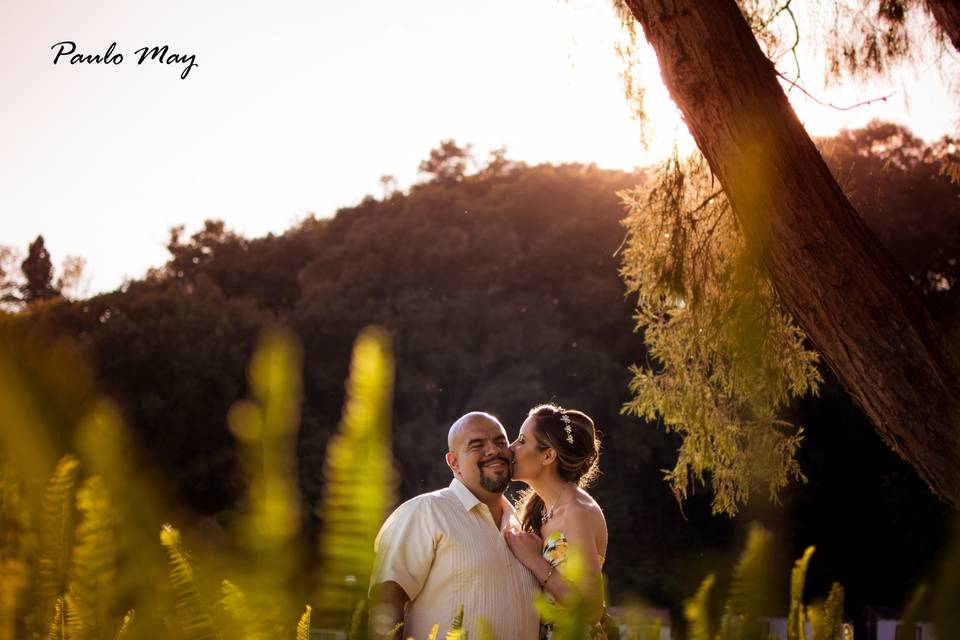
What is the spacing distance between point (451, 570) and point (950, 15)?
A: 134 inches

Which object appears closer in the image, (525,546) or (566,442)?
(525,546)

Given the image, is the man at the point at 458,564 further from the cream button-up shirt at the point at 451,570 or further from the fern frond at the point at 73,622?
the fern frond at the point at 73,622

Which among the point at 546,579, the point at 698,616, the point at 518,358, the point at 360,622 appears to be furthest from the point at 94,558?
the point at 518,358

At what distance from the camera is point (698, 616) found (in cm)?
67

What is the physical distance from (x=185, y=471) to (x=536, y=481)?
15388 mm

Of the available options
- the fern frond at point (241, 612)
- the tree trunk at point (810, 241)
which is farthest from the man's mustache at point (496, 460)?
the fern frond at point (241, 612)

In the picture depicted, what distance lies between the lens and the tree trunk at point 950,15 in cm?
512

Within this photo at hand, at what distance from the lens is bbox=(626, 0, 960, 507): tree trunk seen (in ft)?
14.7

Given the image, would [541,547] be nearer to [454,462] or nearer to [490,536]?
[490,536]

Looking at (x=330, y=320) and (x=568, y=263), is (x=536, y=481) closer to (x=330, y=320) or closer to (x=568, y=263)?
(x=330, y=320)

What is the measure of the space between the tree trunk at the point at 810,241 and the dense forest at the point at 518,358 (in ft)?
45.2

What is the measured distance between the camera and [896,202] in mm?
20078

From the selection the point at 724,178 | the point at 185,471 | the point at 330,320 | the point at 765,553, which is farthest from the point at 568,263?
the point at 765,553

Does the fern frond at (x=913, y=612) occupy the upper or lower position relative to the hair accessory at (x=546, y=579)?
upper
